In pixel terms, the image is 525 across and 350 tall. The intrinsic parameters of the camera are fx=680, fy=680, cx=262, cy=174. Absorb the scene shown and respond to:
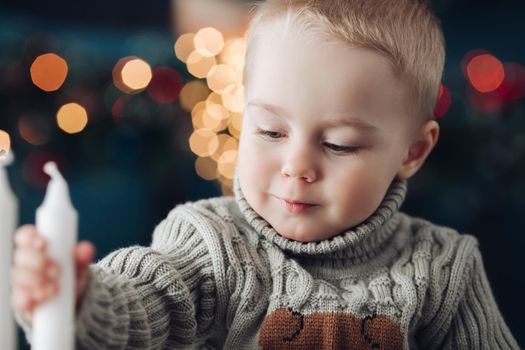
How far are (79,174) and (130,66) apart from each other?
0.46m

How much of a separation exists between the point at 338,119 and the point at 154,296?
1.04ft

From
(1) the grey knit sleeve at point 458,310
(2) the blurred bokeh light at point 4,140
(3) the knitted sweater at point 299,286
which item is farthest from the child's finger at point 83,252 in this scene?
(2) the blurred bokeh light at point 4,140

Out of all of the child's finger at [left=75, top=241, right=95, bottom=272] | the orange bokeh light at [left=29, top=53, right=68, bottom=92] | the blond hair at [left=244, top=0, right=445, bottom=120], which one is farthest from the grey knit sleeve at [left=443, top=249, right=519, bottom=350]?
the orange bokeh light at [left=29, top=53, right=68, bottom=92]

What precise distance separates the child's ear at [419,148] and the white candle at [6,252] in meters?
0.62

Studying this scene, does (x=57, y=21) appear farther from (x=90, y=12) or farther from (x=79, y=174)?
(x=79, y=174)

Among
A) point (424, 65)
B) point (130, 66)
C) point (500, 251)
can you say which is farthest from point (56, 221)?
point (500, 251)

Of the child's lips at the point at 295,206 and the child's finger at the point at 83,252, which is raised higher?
the child's lips at the point at 295,206

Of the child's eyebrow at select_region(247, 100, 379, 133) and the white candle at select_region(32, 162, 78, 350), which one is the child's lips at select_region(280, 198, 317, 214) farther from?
the white candle at select_region(32, 162, 78, 350)

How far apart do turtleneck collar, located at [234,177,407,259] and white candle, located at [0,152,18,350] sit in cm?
41

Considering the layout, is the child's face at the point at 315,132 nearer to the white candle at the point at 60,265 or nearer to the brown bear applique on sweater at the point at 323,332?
the brown bear applique on sweater at the point at 323,332

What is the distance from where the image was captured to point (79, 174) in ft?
8.09

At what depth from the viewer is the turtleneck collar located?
0.93 m

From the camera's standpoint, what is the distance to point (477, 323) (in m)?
0.98

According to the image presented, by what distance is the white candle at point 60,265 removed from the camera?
1.72 feet
